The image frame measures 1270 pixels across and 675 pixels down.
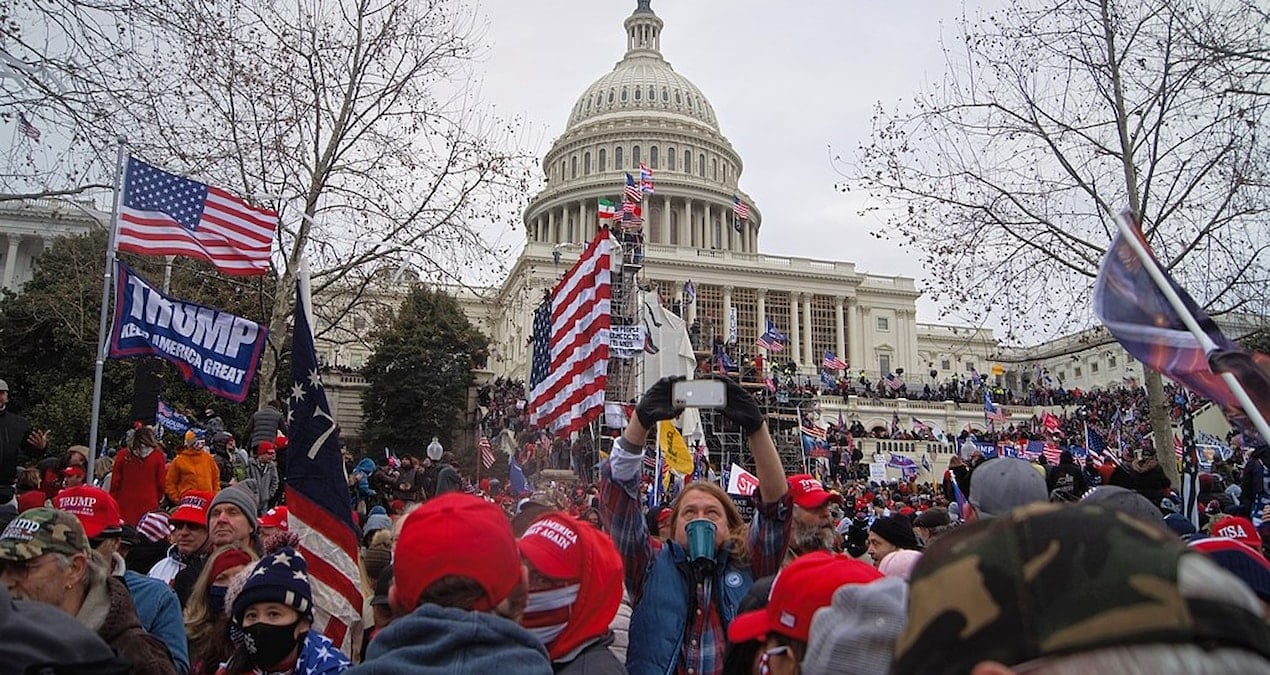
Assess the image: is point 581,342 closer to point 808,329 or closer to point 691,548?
point 691,548

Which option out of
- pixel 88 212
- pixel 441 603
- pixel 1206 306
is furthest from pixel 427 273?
pixel 441 603

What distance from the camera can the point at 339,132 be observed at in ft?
53.0

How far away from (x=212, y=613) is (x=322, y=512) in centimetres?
57

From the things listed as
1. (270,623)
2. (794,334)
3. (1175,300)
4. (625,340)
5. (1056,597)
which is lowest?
(270,623)

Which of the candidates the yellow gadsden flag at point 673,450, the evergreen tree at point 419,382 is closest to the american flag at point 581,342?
the yellow gadsden flag at point 673,450

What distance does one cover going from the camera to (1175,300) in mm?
2887

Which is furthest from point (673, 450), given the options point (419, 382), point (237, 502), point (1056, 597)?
point (419, 382)

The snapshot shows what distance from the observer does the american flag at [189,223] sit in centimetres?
842

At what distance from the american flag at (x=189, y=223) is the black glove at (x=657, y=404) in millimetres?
6658

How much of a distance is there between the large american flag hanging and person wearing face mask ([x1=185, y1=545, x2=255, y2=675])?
677 centimetres

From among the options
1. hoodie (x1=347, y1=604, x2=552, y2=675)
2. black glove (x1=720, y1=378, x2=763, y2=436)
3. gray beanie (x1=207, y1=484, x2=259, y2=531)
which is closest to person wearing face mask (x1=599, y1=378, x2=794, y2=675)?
black glove (x1=720, y1=378, x2=763, y2=436)

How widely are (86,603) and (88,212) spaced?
7.50m

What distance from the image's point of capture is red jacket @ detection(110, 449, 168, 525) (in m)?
7.91

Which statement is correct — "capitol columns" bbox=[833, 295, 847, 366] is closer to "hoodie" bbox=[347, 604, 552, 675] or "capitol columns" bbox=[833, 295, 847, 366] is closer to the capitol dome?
the capitol dome
